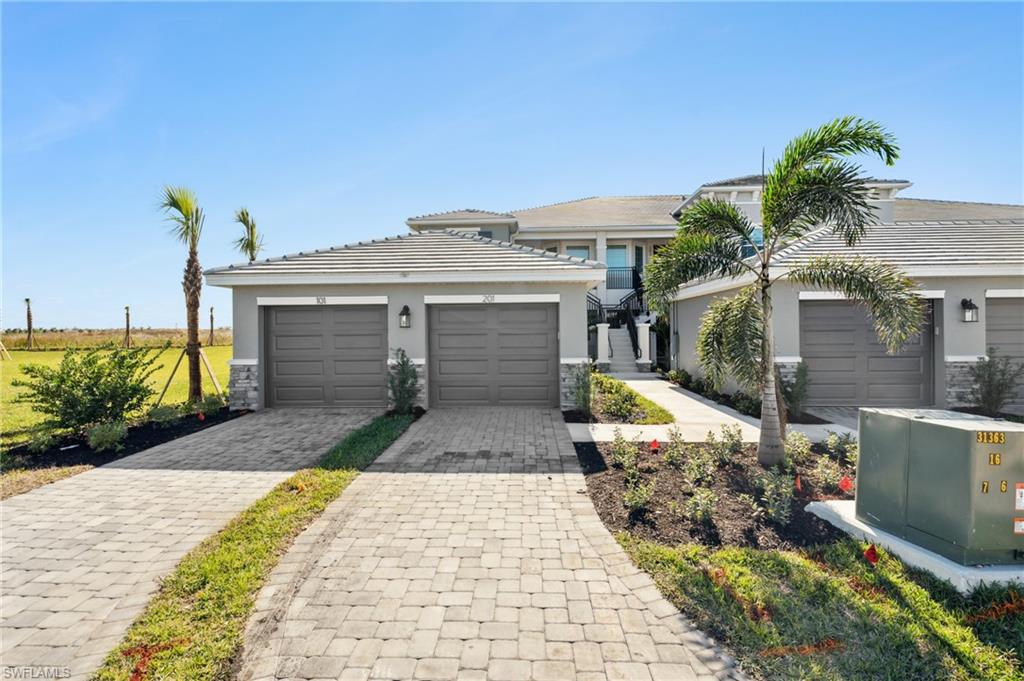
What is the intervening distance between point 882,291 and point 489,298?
706 cm

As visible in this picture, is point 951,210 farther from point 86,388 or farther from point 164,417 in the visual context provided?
point 86,388

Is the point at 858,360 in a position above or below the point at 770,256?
below

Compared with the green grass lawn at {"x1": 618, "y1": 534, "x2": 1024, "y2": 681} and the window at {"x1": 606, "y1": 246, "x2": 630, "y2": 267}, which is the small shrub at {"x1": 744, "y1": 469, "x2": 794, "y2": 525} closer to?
the green grass lawn at {"x1": 618, "y1": 534, "x2": 1024, "y2": 681}

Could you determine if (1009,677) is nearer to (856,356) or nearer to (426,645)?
(426,645)

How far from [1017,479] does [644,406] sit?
7120 mm

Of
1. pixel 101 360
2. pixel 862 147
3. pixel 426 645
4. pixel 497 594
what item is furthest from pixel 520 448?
pixel 101 360

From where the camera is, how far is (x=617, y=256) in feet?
78.5

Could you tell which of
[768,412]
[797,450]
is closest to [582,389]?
[768,412]

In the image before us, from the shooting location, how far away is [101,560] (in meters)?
4.15

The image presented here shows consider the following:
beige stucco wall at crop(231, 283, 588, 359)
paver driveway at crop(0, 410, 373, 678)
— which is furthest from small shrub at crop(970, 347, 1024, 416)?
paver driveway at crop(0, 410, 373, 678)

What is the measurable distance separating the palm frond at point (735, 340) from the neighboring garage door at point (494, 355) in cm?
436

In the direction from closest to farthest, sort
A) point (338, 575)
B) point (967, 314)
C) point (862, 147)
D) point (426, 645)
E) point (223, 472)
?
point (426, 645)
point (338, 575)
point (862, 147)
point (223, 472)
point (967, 314)

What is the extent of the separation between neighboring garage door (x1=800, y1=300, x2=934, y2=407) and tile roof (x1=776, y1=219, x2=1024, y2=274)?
54.0 inches

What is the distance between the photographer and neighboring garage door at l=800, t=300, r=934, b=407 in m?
10.6
